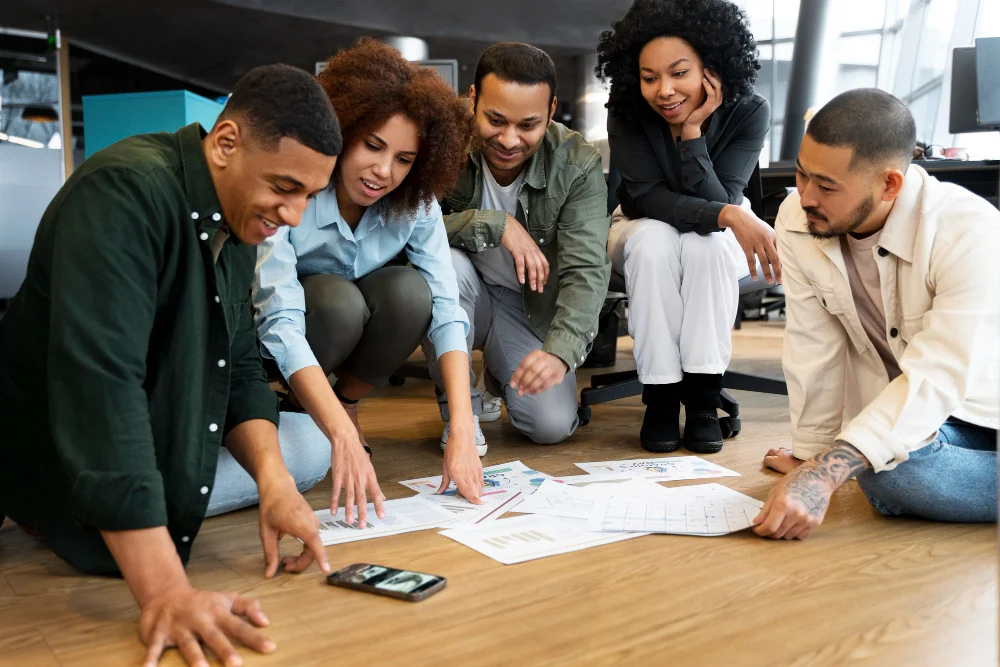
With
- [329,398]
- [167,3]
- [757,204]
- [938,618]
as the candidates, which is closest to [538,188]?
[757,204]

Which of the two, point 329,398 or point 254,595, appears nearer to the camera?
point 254,595

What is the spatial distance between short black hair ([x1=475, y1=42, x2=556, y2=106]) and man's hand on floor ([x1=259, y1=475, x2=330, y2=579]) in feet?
4.10

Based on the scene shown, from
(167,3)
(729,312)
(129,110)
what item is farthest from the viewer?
(167,3)

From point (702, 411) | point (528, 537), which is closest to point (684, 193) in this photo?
point (702, 411)

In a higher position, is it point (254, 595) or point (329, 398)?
point (329, 398)

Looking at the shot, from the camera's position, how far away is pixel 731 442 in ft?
8.05

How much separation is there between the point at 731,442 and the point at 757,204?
83 cm

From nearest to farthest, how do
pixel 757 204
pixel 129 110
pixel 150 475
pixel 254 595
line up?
pixel 150 475
pixel 254 595
pixel 757 204
pixel 129 110

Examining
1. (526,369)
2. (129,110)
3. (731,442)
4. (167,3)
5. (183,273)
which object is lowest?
(731,442)

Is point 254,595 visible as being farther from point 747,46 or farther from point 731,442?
point 747,46

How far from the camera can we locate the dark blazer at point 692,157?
2.48 metres

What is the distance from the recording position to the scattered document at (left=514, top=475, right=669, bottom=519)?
1.74 m

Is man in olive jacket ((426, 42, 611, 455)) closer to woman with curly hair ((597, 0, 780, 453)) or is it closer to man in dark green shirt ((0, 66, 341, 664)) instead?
Answer: woman with curly hair ((597, 0, 780, 453))

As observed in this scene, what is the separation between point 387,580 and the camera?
4.47ft
